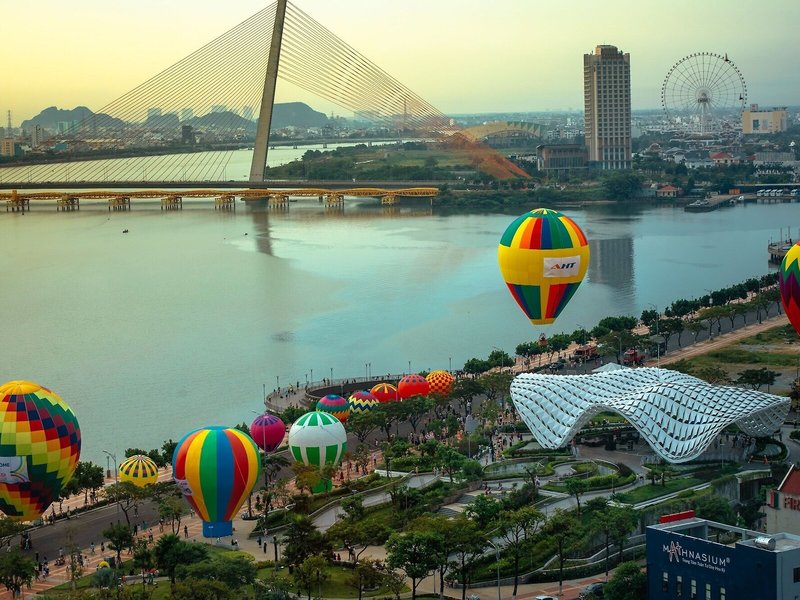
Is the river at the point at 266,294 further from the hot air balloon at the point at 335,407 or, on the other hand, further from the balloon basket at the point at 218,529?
the balloon basket at the point at 218,529

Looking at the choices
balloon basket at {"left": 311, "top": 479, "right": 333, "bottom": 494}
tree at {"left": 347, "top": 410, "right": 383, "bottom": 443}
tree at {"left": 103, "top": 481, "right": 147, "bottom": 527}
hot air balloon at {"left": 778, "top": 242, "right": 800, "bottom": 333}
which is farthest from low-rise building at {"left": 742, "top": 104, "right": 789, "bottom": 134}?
tree at {"left": 103, "top": 481, "right": 147, "bottom": 527}

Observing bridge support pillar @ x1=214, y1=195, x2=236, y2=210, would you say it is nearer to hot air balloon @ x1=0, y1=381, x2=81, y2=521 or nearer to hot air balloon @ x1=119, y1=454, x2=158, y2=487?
hot air balloon @ x1=119, y1=454, x2=158, y2=487

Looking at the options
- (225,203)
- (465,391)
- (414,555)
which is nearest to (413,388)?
(465,391)

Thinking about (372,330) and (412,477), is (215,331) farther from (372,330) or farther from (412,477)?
(412,477)

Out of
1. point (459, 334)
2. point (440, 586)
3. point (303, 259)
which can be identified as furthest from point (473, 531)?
point (303, 259)

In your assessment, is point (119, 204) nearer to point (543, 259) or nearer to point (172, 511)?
point (543, 259)
